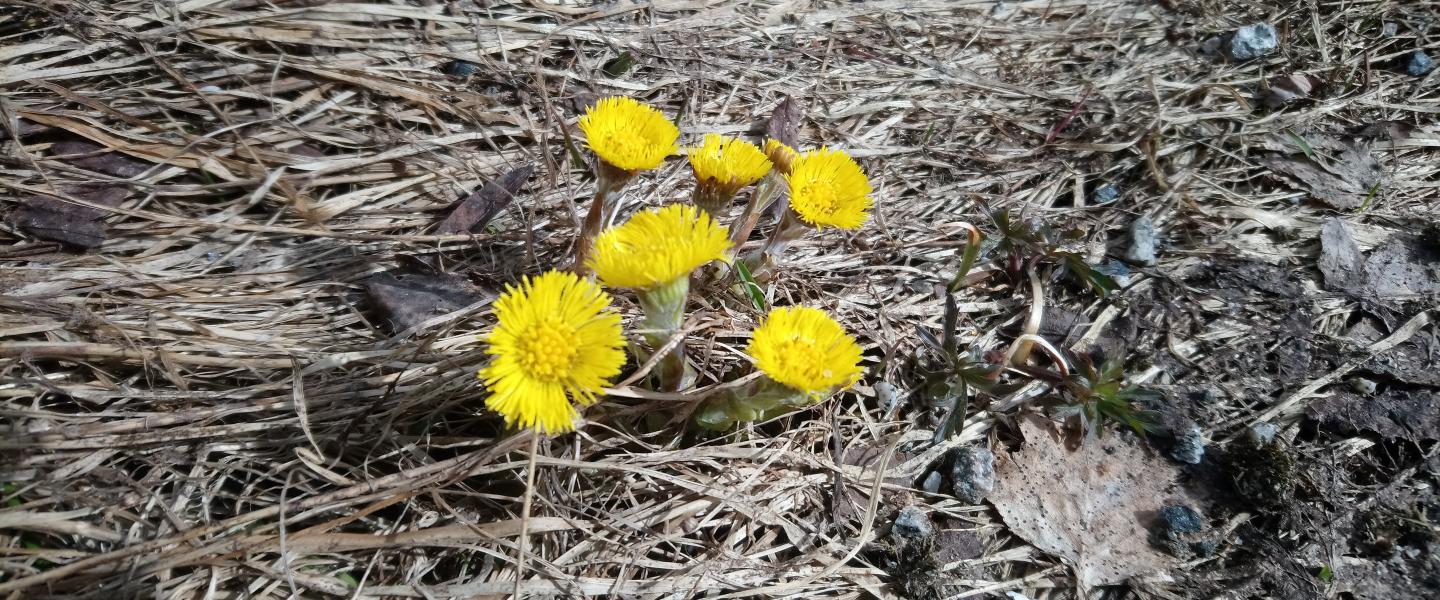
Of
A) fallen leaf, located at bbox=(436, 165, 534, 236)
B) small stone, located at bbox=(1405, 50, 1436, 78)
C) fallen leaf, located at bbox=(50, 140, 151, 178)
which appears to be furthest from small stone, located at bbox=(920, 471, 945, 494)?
small stone, located at bbox=(1405, 50, 1436, 78)

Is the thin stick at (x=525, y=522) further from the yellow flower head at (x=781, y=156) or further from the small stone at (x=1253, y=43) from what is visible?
the small stone at (x=1253, y=43)

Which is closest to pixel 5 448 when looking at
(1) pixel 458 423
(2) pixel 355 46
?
(1) pixel 458 423

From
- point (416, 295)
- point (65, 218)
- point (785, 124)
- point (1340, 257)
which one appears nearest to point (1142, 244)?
point (1340, 257)

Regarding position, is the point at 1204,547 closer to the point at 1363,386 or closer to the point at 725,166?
the point at 1363,386

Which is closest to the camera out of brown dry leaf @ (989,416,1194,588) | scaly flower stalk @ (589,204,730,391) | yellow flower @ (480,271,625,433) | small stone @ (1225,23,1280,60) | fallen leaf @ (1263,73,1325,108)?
yellow flower @ (480,271,625,433)

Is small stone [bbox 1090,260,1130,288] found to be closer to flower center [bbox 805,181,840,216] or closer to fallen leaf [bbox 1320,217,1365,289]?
fallen leaf [bbox 1320,217,1365,289]

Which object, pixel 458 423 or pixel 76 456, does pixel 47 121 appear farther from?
pixel 458 423
